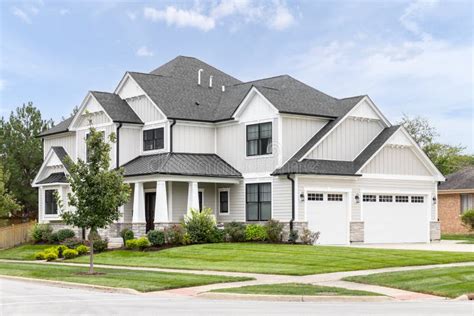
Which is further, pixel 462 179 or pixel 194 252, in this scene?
pixel 462 179

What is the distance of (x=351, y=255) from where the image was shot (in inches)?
1163

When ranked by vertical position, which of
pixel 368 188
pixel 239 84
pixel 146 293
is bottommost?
pixel 146 293

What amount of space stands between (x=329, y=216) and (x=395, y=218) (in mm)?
4779

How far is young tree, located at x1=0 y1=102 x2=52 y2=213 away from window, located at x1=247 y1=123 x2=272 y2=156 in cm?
2256

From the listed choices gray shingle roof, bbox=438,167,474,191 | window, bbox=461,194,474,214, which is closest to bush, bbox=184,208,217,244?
gray shingle roof, bbox=438,167,474,191

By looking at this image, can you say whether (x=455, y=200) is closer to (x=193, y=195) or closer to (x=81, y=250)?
(x=193, y=195)

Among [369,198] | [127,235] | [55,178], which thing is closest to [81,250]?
[127,235]

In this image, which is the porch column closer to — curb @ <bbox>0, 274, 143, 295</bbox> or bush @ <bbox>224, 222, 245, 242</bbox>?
bush @ <bbox>224, 222, 245, 242</bbox>

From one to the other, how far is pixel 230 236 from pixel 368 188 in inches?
301

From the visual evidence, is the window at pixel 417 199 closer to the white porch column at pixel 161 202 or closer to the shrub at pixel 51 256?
the white porch column at pixel 161 202

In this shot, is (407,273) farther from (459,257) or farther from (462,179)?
(462,179)

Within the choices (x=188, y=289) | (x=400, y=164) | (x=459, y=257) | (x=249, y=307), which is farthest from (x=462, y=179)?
(x=249, y=307)

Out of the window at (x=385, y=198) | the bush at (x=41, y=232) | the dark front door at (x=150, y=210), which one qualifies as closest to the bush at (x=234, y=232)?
the dark front door at (x=150, y=210)

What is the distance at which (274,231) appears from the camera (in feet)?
121
